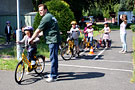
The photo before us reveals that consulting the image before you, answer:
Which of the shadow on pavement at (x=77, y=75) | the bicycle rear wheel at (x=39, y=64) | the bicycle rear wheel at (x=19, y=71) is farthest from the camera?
the bicycle rear wheel at (x=39, y=64)

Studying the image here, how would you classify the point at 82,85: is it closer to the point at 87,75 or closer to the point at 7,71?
the point at 87,75

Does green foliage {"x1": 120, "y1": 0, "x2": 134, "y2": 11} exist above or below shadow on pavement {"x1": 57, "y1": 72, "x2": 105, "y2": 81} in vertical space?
above

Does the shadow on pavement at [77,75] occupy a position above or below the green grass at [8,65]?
below

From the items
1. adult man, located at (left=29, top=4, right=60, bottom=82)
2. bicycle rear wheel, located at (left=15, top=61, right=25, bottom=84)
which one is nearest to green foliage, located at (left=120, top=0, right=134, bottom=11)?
adult man, located at (left=29, top=4, right=60, bottom=82)

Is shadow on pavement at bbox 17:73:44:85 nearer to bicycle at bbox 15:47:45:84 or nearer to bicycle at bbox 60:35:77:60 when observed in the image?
bicycle at bbox 15:47:45:84

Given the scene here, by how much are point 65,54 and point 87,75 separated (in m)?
3.04

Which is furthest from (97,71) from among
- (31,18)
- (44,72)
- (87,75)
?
(31,18)

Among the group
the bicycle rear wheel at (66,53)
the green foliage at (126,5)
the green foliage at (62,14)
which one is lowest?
the bicycle rear wheel at (66,53)

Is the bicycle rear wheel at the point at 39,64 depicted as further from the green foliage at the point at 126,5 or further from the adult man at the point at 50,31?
the green foliage at the point at 126,5

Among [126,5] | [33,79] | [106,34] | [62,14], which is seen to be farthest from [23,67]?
[126,5]

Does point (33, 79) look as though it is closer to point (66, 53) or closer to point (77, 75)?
point (77, 75)

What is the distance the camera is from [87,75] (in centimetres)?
732

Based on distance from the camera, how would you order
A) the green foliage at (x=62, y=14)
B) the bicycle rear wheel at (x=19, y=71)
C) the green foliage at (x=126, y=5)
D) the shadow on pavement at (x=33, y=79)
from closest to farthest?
1. the bicycle rear wheel at (x=19, y=71)
2. the shadow on pavement at (x=33, y=79)
3. the green foliage at (x=62, y=14)
4. the green foliage at (x=126, y=5)

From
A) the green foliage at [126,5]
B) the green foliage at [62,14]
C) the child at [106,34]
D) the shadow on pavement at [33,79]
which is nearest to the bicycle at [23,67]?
the shadow on pavement at [33,79]
